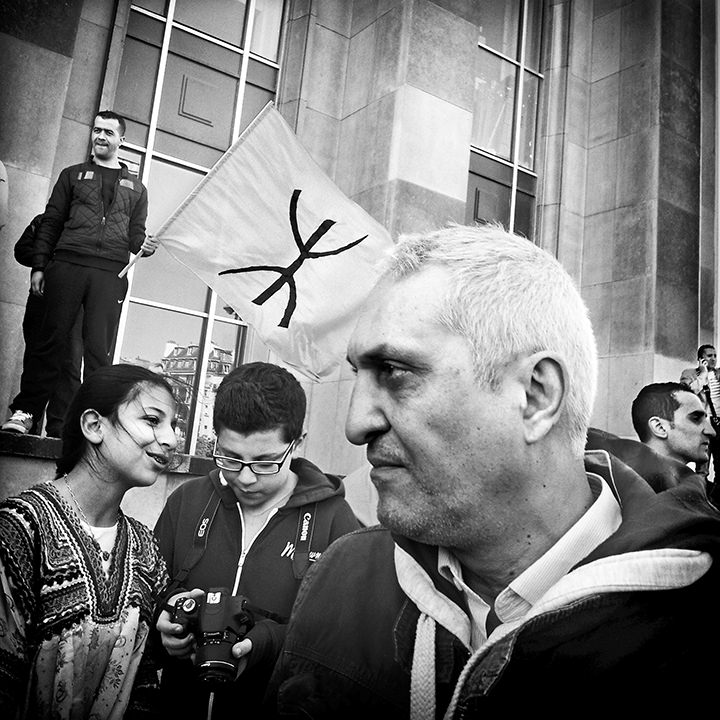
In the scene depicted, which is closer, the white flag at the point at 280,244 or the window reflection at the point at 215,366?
the white flag at the point at 280,244

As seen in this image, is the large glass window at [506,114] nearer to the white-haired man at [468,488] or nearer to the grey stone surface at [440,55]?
the grey stone surface at [440,55]

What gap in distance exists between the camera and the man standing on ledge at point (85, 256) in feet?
18.0

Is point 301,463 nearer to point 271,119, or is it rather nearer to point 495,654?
point 495,654

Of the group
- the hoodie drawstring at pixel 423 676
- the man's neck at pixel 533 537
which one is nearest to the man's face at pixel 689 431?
the man's neck at pixel 533 537

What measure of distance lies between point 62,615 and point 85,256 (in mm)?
4096

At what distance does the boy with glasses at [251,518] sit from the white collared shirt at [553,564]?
1.19 meters

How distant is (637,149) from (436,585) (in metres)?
9.62

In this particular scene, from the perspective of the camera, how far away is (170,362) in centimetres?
741

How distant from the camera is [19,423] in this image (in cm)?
526

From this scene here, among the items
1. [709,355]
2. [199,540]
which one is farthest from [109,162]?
[709,355]

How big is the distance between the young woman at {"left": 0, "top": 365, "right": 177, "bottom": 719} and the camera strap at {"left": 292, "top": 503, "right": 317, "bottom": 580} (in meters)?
0.51

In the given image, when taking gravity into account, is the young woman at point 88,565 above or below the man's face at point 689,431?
below

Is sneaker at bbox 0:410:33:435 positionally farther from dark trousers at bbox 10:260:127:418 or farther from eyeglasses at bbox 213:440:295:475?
eyeglasses at bbox 213:440:295:475

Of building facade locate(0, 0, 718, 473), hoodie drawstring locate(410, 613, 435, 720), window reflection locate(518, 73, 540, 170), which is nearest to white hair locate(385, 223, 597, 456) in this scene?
hoodie drawstring locate(410, 613, 435, 720)
